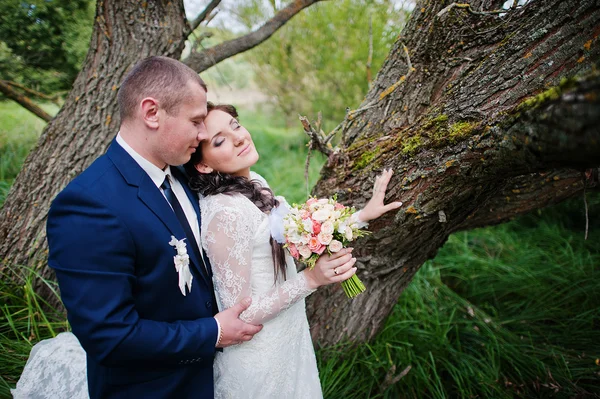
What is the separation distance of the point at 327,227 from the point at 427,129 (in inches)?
28.2

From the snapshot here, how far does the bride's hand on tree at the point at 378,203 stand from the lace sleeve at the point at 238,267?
0.48m

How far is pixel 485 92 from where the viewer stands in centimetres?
167

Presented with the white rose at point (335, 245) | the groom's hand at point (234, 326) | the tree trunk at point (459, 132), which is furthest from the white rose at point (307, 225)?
the tree trunk at point (459, 132)

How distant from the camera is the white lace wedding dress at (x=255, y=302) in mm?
1708

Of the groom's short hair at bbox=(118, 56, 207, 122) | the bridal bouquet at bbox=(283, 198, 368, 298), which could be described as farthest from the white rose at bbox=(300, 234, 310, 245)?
the groom's short hair at bbox=(118, 56, 207, 122)

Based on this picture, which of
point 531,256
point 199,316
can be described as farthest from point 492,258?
point 199,316

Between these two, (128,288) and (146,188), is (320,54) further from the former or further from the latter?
(128,288)

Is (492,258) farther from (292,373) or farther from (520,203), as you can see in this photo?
(292,373)

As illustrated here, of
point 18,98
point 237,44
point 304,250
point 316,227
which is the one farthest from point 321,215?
point 18,98

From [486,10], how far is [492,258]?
3.25 m

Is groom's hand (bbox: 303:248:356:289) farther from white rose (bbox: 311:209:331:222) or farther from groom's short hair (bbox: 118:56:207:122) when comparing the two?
groom's short hair (bbox: 118:56:207:122)

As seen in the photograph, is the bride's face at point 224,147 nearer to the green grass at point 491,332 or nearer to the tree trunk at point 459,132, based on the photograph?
the tree trunk at point 459,132

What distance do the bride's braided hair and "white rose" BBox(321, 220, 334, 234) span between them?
12.8 inches

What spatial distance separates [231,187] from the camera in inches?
74.4
